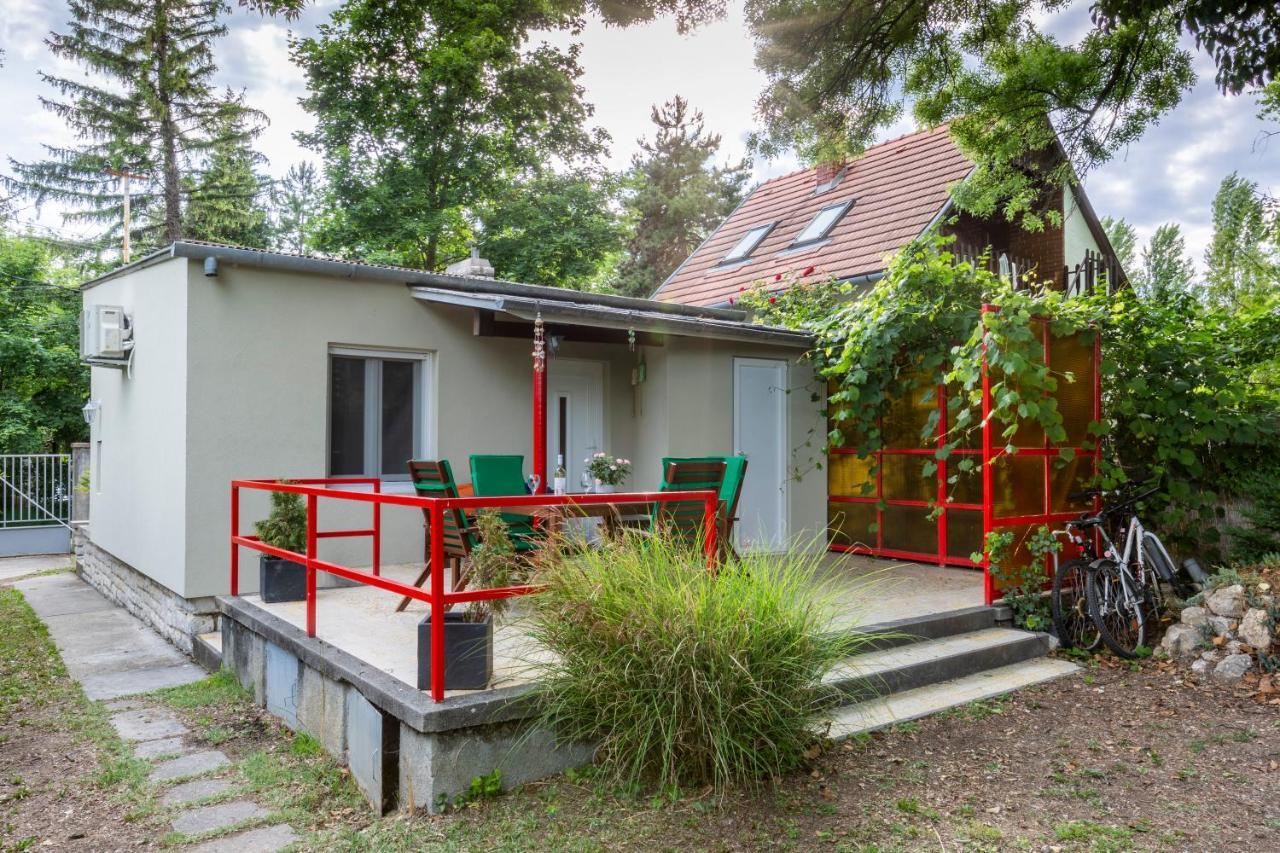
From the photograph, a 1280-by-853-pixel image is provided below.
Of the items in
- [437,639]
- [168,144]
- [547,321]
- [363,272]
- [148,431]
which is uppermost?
[168,144]

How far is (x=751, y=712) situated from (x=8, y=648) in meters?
6.29

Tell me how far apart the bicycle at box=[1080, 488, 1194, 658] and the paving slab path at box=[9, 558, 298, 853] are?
501 centimetres

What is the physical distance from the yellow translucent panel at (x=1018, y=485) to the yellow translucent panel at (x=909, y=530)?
1.27 m

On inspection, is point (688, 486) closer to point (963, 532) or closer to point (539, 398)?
point (539, 398)

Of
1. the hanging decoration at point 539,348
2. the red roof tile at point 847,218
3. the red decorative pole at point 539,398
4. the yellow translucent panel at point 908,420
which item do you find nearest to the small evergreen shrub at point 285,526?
the red decorative pole at point 539,398

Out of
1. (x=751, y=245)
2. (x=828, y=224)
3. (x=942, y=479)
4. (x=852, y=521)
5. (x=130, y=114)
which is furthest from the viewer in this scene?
(x=130, y=114)

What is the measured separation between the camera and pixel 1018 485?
624 cm

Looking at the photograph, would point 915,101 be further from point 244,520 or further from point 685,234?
point 685,234

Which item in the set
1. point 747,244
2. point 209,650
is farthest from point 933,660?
point 747,244

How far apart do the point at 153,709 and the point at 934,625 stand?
485 centimetres

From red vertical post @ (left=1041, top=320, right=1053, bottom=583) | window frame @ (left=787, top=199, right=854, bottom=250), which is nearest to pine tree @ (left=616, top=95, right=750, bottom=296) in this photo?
window frame @ (left=787, top=199, right=854, bottom=250)

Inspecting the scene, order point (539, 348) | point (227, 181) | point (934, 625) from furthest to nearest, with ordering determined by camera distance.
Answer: point (227, 181) → point (539, 348) → point (934, 625)

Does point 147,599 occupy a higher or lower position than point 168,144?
lower

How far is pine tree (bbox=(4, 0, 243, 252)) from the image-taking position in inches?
747
